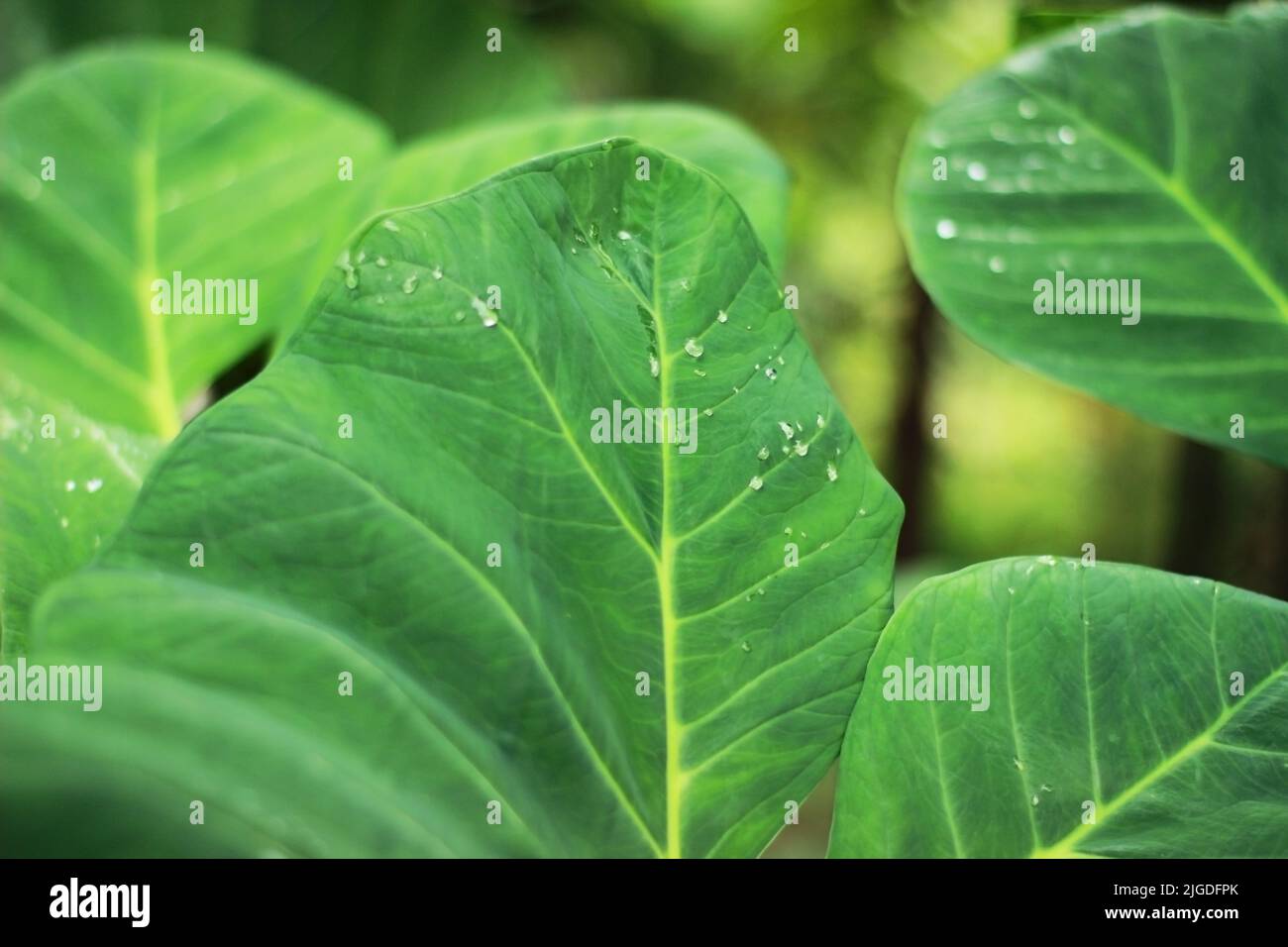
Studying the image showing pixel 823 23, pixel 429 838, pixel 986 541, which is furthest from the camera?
pixel 986 541

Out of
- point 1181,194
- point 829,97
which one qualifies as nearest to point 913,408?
point 829,97

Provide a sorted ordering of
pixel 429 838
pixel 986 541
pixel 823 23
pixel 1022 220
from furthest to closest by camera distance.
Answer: pixel 986 541 → pixel 823 23 → pixel 1022 220 → pixel 429 838

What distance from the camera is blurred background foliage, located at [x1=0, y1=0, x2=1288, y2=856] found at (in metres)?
0.89

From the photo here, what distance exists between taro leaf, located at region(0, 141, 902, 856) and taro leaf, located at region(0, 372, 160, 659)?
12 cm

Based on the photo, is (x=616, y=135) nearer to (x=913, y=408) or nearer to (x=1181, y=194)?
(x=1181, y=194)

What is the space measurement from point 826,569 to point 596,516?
3.5 inches

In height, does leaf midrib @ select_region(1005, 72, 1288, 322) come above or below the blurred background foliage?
below

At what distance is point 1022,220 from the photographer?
489mm

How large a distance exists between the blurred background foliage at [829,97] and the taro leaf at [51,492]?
27cm

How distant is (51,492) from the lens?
0.43 m

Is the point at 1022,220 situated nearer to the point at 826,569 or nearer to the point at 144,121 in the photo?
the point at 826,569

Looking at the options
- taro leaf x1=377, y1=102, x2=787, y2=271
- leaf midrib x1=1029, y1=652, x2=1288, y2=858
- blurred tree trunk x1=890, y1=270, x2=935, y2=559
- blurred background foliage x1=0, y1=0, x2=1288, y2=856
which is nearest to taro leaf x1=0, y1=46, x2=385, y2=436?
taro leaf x1=377, y1=102, x2=787, y2=271

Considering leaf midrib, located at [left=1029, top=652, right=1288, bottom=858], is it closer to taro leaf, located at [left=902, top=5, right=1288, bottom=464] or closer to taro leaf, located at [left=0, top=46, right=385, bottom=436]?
taro leaf, located at [left=902, top=5, right=1288, bottom=464]
